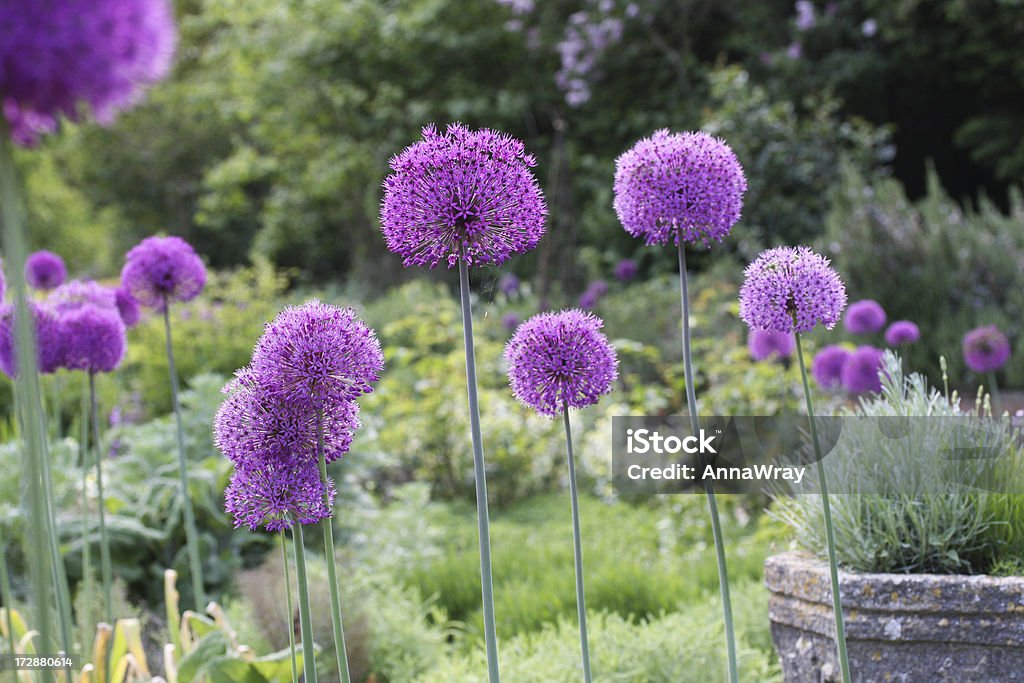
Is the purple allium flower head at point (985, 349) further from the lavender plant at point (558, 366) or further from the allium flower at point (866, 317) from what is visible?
the lavender plant at point (558, 366)

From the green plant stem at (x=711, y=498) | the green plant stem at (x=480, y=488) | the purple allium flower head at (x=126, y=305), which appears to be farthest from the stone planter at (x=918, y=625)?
the purple allium flower head at (x=126, y=305)

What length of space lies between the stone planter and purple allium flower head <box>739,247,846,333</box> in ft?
2.34

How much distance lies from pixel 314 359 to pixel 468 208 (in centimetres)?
34

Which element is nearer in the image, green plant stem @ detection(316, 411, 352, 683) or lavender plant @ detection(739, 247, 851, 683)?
green plant stem @ detection(316, 411, 352, 683)

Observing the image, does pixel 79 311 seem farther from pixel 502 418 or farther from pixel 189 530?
pixel 502 418

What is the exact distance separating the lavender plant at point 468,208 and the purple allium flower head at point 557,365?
9.3 inches

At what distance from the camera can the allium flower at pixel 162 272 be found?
2709 millimetres

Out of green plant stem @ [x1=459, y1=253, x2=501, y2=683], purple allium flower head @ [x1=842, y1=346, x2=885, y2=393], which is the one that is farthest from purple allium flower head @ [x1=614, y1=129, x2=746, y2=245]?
purple allium flower head @ [x1=842, y1=346, x2=885, y2=393]

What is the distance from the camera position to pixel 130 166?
62.1ft

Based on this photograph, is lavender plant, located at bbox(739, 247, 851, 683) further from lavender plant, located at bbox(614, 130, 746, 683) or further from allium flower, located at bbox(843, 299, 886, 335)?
allium flower, located at bbox(843, 299, 886, 335)

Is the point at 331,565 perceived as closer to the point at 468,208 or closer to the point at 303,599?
the point at 303,599

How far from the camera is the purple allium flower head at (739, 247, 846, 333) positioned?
69.6 inches

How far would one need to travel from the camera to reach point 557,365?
170cm

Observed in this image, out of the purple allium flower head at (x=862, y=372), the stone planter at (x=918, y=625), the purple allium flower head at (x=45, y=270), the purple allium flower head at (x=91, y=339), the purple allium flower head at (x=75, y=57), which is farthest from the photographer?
the purple allium flower head at (x=862, y=372)
